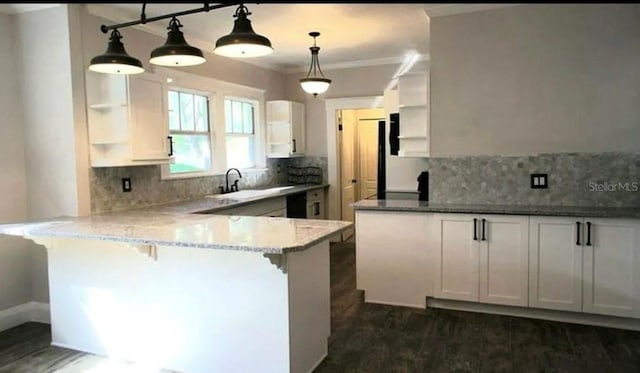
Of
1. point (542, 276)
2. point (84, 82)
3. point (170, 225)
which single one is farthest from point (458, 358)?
point (84, 82)

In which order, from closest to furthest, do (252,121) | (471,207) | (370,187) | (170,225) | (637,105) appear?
1. (170,225)
2. (637,105)
3. (471,207)
4. (252,121)
5. (370,187)

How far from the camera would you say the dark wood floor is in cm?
294

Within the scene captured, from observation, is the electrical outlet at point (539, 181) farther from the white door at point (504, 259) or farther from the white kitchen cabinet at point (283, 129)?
the white kitchen cabinet at point (283, 129)

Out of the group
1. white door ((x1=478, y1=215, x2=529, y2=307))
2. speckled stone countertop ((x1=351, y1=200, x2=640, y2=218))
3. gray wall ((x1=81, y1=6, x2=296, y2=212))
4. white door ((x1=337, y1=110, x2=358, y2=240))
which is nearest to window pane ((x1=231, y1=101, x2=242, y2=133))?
gray wall ((x1=81, y1=6, x2=296, y2=212))

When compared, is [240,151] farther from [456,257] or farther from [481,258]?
[481,258]

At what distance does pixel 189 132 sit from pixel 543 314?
3830mm

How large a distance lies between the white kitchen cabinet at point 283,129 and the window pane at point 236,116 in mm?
517

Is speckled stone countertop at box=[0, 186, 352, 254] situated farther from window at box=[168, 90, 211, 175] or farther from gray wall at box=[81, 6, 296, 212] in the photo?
window at box=[168, 90, 211, 175]

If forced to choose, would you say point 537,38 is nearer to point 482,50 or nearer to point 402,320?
point 482,50

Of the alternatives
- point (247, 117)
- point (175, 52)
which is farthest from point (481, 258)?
point (247, 117)

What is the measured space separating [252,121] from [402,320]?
3.56 metres

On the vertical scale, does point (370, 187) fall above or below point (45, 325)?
above

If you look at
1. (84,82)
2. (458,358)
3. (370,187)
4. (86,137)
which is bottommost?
(458,358)

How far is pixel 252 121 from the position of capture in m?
6.21
